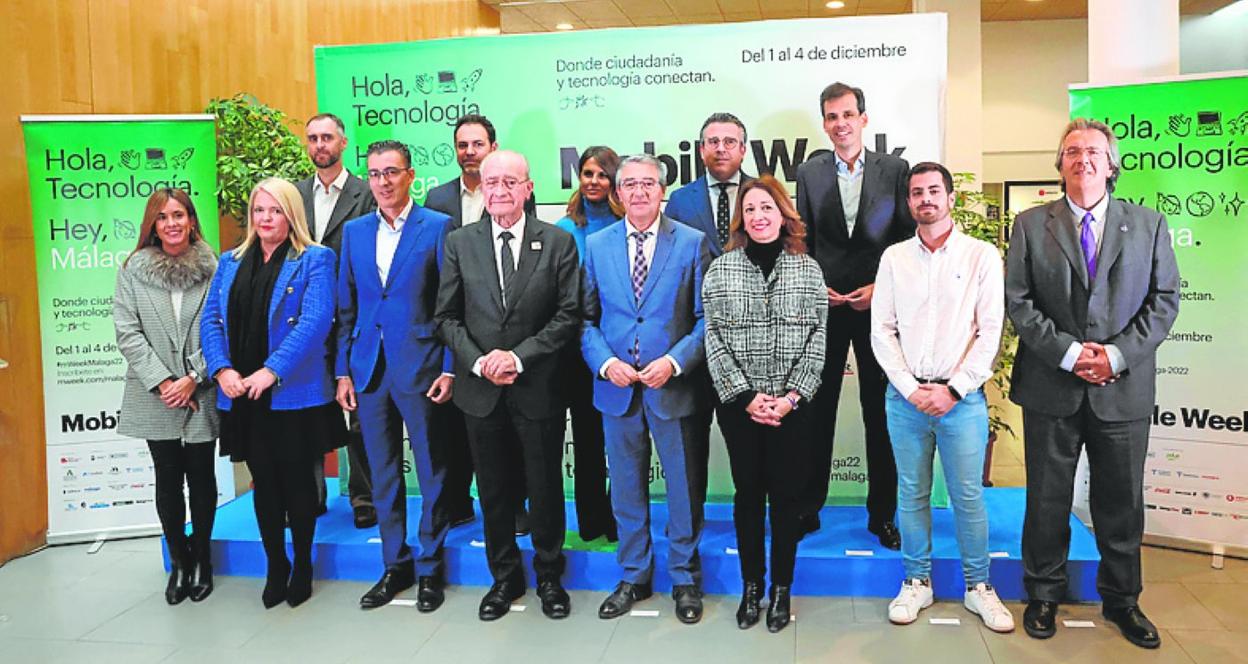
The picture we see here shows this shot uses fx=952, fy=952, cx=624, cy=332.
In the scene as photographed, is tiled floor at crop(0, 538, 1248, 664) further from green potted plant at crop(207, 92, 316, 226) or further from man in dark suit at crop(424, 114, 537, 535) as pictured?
green potted plant at crop(207, 92, 316, 226)

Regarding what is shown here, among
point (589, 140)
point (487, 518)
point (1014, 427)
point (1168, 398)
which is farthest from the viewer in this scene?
point (1014, 427)

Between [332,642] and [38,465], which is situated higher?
[38,465]

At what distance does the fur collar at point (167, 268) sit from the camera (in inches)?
151

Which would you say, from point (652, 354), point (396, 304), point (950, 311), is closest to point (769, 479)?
point (652, 354)

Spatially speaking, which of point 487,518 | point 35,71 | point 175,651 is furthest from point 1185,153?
point 35,71

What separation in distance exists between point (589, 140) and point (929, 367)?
2.09 metres

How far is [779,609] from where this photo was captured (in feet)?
11.5

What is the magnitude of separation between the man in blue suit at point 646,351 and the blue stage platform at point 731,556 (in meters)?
0.28

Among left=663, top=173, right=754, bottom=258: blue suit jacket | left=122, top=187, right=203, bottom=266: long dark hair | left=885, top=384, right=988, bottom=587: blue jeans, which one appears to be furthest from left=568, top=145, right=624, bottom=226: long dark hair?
left=122, top=187, right=203, bottom=266: long dark hair

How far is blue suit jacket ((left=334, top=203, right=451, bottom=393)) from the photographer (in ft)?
12.1

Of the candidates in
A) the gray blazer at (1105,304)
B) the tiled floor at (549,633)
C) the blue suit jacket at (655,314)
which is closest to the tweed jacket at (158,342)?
the tiled floor at (549,633)

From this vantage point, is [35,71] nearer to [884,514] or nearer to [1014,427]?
[884,514]

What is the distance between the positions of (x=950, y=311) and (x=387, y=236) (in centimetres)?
215

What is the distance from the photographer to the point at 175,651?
3.48 meters
